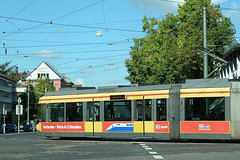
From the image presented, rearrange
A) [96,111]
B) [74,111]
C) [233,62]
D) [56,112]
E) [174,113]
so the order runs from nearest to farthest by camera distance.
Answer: [174,113], [96,111], [74,111], [56,112], [233,62]

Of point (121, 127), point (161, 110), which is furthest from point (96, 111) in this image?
point (161, 110)

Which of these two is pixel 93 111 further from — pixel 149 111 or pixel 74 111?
pixel 149 111

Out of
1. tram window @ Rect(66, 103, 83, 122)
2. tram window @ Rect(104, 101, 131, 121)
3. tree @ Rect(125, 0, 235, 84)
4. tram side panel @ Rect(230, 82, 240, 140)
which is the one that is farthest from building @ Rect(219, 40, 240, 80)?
tram side panel @ Rect(230, 82, 240, 140)

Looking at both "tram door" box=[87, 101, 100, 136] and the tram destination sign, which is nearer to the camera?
the tram destination sign

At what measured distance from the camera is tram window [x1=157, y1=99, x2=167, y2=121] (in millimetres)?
23234

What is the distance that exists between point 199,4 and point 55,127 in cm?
2016

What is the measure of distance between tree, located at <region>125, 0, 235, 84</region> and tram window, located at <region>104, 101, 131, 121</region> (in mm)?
11824

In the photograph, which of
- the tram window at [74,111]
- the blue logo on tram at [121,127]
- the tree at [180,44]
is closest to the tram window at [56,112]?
the tram window at [74,111]

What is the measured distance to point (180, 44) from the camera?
3847 cm

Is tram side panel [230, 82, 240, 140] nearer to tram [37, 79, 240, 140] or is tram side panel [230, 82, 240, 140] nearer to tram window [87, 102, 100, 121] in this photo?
tram [37, 79, 240, 140]

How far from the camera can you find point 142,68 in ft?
167

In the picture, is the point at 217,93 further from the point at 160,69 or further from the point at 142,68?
the point at 142,68

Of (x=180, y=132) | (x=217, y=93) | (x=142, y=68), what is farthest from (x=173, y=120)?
(x=142, y=68)

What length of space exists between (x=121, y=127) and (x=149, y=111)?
1906mm
